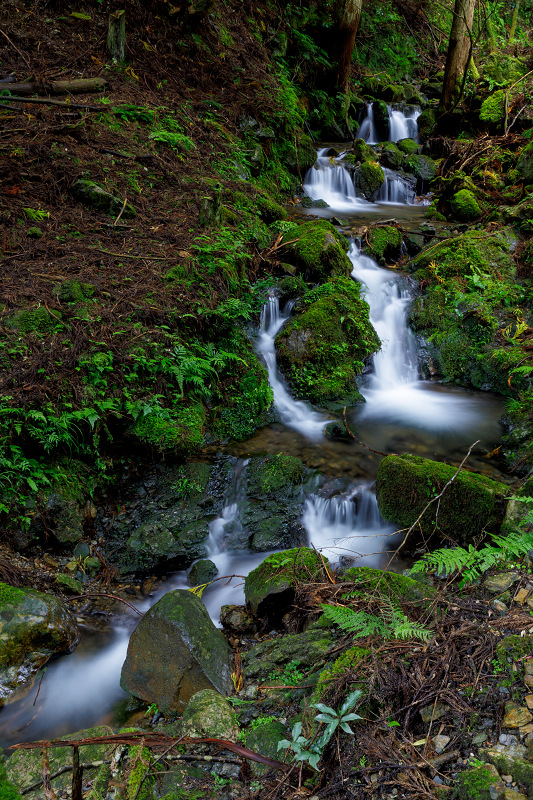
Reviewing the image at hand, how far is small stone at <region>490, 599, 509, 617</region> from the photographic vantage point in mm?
2337

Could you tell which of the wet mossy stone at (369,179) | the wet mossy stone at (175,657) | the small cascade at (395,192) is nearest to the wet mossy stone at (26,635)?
the wet mossy stone at (175,657)

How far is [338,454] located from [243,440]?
4.14 feet

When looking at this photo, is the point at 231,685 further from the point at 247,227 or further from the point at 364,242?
the point at 364,242

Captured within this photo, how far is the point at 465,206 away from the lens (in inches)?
395

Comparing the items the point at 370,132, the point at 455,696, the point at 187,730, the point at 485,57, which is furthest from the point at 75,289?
the point at 485,57

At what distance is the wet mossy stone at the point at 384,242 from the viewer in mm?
9078

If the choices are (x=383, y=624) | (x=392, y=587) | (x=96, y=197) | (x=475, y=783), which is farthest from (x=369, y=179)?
(x=475, y=783)

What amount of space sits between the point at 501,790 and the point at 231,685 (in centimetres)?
196

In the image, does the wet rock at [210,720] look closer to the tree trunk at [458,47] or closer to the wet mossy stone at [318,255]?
the wet mossy stone at [318,255]

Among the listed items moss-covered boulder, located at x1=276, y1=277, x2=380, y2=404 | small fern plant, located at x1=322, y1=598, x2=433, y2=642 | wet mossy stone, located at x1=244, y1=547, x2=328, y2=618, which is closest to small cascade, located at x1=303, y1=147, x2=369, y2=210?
moss-covered boulder, located at x1=276, y1=277, x2=380, y2=404

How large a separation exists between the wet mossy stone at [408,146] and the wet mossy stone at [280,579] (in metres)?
13.3

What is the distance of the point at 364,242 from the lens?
9.22m

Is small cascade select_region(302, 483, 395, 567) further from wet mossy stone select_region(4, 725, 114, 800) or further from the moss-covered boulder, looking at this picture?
wet mossy stone select_region(4, 725, 114, 800)

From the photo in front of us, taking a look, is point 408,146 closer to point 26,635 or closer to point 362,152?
point 362,152
